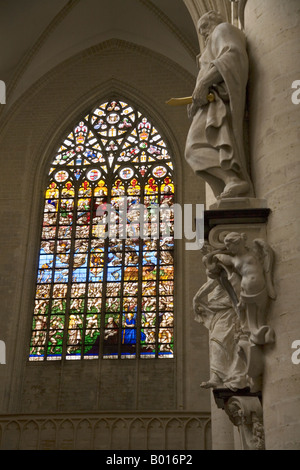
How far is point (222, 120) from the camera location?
165 inches

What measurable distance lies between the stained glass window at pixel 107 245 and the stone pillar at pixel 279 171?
8917 mm

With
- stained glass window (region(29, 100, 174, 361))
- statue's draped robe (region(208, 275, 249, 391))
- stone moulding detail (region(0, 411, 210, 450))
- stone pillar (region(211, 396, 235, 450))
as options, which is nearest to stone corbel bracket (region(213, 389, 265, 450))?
statue's draped robe (region(208, 275, 249, 391))

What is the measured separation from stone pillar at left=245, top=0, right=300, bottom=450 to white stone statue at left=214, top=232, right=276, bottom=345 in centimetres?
4

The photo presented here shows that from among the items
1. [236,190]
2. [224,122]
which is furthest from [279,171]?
[224,122]

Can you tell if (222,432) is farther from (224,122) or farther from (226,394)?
(224,122)

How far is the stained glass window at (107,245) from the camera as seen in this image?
42.7 feet

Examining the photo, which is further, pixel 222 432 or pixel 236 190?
pixel 222 432

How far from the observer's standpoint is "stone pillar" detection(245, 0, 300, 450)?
3318mm

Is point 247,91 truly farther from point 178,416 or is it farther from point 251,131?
point 178,416

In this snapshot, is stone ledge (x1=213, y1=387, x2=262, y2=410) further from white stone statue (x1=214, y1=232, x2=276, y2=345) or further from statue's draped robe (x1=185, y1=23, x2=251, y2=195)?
statue's draped robe (x1=185, y1=23, x2=251, y2=195)

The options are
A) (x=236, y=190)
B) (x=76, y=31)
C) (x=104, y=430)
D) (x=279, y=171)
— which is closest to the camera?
(x=279, y=171)

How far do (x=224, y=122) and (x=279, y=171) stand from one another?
1.81 feet

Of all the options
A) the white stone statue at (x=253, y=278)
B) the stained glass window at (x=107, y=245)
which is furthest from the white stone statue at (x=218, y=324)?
the stained glass window at (x=107, y=245)

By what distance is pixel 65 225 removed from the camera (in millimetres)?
14344
